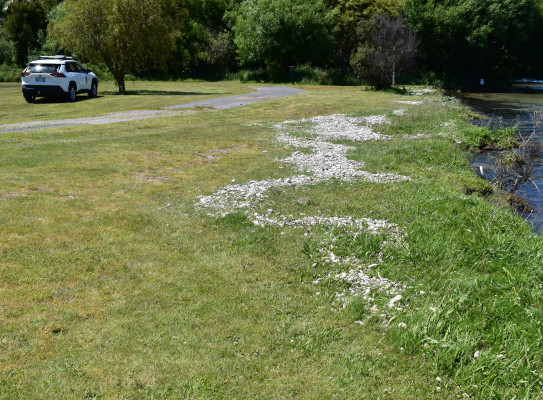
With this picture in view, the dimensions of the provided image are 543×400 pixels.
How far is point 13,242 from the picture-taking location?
7922 mm

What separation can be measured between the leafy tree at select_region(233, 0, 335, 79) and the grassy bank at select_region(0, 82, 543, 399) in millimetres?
46040

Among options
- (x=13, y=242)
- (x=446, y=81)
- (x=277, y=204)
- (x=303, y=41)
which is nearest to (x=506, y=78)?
(x=446, y=81)

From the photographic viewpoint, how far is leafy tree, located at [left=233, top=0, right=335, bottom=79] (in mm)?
55062

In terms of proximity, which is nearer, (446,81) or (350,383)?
(350,383)

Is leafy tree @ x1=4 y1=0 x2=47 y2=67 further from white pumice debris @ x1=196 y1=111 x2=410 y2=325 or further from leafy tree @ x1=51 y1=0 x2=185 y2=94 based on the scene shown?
white pumice debris @ x1=196 y1=111 x2=410 y2=325

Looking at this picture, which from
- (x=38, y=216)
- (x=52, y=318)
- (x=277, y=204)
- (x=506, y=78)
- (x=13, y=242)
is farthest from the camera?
(x=506, y=78)

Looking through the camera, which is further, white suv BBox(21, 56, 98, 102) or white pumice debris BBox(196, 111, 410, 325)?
white suv BBox(21, 56, 98, 102)

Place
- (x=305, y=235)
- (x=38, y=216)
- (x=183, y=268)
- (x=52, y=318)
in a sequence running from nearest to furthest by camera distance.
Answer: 1. (x=52, y=318)
2. (x=183, y=268)
3. (x=305, y=235)
4. (x=38, y=216)

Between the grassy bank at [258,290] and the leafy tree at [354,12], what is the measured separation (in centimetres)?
5258

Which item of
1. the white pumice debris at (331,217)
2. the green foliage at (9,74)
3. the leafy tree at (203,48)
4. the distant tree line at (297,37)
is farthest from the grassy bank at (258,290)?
the leafy tree at (203,48)

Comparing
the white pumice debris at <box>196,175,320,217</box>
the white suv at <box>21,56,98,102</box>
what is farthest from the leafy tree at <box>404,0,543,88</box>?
the white pumice debris at <box>196,175,320,217</box>

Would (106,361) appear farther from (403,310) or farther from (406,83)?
(406,83)

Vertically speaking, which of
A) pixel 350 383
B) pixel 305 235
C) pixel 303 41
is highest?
pixel 303 41

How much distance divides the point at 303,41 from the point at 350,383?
55.6 m
